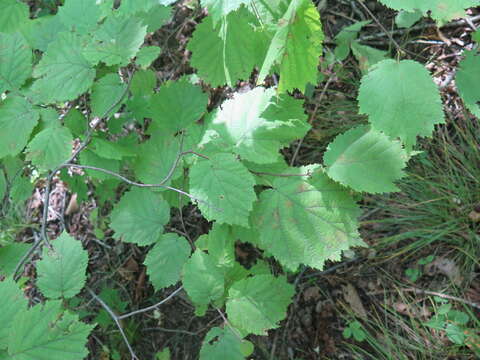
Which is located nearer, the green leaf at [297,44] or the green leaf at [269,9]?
the green leaf at [297,44]

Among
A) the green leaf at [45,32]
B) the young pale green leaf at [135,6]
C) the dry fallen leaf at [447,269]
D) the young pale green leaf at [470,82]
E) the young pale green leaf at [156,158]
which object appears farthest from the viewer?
the dry fallen leaf at [447,269]

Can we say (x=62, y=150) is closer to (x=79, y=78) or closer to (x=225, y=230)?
(x=79, y=78)

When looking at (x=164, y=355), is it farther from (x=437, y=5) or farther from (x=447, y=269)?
(x=437, y=5)

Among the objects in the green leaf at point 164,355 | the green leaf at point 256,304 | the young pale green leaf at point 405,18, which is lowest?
the green leaf at point 164,355

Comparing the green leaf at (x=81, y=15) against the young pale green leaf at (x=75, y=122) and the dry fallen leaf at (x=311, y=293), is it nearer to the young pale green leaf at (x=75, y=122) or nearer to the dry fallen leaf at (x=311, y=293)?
the young pale green leaf at (x=75, y=122)

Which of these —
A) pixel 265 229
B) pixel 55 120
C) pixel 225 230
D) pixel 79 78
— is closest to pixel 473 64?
pixel 265 229

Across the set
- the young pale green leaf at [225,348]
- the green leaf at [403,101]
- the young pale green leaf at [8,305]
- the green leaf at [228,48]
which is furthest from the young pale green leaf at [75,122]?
the green leaf at [403,101]
